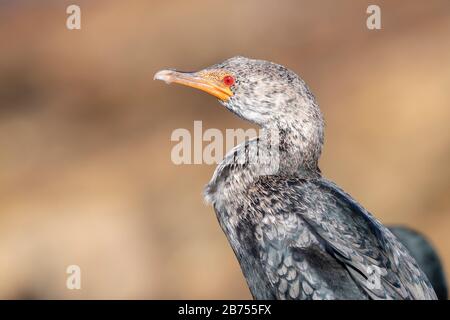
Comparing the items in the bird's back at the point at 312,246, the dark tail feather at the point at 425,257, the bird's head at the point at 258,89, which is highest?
the bird's head at the point at 258,89

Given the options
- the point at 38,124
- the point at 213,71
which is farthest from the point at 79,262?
the point at 213,71

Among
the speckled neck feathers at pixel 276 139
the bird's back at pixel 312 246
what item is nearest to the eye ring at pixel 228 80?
the speckled neck feathers at pixel 276 139

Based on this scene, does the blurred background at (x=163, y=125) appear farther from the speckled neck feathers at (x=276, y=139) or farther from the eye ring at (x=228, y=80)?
the speckled neck feathers at (x=276, y=139)

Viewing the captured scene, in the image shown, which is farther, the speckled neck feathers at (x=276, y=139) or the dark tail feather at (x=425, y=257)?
the dark tail feather at (x=425, y=257)

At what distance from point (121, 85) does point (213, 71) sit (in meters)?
9.14

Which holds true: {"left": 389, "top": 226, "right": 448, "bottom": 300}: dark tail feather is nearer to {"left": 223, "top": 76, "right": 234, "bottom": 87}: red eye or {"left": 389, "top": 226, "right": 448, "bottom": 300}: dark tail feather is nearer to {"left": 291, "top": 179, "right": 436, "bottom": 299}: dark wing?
{"left": 291, "top": 179, "right": 436, "bottom": 299}: dark wing

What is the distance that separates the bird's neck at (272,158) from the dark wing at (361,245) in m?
0.19

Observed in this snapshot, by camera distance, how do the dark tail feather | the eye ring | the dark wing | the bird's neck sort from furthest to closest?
the dark tail feather → the eye ring → the bird's neck → the dark wing

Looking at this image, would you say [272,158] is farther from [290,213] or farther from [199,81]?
[199,81]

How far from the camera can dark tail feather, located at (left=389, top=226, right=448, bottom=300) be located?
8555mm

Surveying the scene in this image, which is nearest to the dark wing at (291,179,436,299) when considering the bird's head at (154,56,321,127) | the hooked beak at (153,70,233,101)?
the bird's head at (154,56,321,127)

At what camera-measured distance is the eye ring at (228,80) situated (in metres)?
6.33

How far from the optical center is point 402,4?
15.4 m

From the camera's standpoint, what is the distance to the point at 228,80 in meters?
6.36
